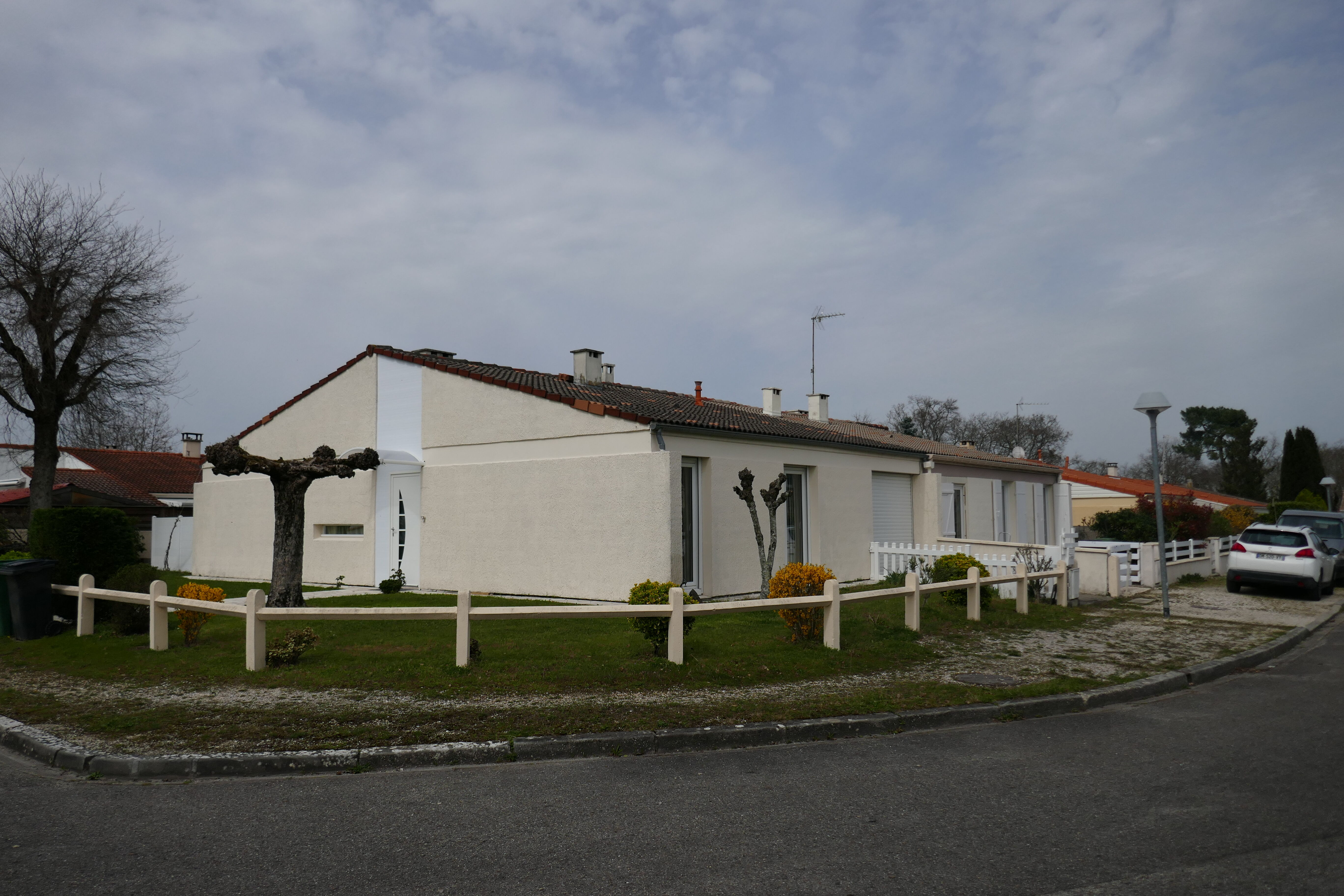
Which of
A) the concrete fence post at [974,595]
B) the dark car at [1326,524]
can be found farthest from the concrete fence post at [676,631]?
the dark car at [1326,524]

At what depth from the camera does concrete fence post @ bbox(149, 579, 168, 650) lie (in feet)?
31.2

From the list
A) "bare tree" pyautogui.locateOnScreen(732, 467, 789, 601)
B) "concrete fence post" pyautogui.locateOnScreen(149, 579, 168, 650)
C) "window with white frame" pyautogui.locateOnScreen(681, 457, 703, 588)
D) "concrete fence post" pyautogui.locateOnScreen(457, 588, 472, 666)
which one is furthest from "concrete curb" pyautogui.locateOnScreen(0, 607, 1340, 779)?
"window with white frame" pyautogui.locateOnScreen(681, 457, 703, 588)

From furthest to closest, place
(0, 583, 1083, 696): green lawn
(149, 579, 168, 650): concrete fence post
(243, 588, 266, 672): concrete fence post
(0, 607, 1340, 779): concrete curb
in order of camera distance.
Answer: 1. (149, 579, 168, 650): concrete fence post
2. (243, 588, 266, 672): concrete fence post
3. (0, 583, 1083, 696): green lawn
4. (0, 607, 1340, 779): concrete curb

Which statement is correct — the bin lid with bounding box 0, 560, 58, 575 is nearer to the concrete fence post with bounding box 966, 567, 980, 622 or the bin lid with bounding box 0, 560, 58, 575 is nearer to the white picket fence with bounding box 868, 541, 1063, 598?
the concrete fence post with bounding box 966, 567, 980, 622

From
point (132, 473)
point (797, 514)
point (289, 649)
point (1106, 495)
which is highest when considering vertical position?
point (132, 473)

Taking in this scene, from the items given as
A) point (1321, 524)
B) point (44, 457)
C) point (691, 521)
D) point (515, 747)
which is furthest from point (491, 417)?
point (1321, 524)

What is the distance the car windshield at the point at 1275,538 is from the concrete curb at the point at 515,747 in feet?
43.7

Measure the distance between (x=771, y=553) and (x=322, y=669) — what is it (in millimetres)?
6447

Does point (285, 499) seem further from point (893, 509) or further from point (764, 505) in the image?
point (893, 509)

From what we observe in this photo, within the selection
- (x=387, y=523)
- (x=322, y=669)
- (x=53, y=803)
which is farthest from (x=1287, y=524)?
(x=53, y=803)

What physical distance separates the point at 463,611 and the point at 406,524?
31.2ft

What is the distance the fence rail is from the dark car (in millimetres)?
15057

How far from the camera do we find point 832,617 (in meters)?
9.29

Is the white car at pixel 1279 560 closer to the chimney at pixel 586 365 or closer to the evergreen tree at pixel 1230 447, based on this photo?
the chimney at pixel 586 365
